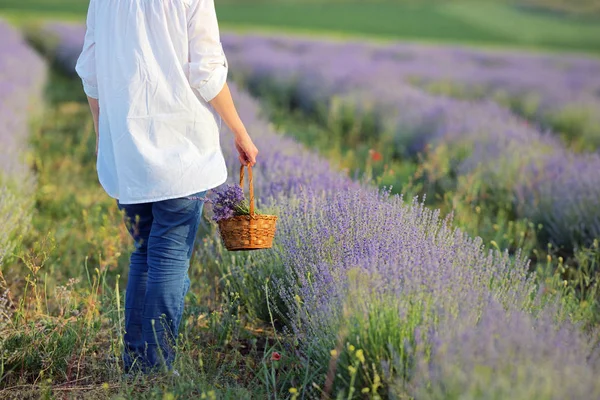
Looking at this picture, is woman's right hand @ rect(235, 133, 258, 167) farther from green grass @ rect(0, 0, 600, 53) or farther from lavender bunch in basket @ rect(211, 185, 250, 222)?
green grass @ rect(0, 0, 600, 53)

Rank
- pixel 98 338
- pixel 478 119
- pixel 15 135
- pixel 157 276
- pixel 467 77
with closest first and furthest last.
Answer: pixel 157 276, pixel 98 338, pixel 15 135, pixel 478 119, pixel 467 77

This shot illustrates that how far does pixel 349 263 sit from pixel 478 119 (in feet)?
15.1

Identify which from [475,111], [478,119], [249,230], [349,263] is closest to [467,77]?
[475,111]

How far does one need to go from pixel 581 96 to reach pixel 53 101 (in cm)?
780

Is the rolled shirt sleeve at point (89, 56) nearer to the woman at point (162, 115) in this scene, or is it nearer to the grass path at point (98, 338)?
the woman at point (162, 115)

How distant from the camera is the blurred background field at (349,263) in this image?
203cm

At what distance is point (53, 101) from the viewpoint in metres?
9.84

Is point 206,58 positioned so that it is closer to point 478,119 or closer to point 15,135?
point 15,135

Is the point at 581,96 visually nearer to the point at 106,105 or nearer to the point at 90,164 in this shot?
the point at 90,164

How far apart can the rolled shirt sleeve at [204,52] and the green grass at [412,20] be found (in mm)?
28470

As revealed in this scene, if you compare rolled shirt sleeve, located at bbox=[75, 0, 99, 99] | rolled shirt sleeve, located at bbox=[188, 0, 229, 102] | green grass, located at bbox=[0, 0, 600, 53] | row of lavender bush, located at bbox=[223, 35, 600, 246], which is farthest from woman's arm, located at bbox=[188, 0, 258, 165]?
green grass, located at bbox=[0, 0, 600, 53]

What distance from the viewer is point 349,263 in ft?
8.32

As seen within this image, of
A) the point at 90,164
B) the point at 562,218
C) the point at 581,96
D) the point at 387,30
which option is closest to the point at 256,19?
the point at 387,30

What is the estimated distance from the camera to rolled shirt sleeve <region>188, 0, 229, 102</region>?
2.37 metres
